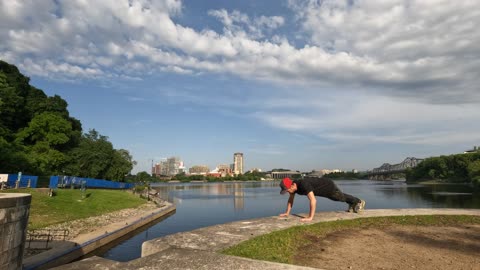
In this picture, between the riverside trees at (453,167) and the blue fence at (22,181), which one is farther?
the riverside trees at (453,167)

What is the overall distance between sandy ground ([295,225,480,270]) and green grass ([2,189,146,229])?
21.7 meters

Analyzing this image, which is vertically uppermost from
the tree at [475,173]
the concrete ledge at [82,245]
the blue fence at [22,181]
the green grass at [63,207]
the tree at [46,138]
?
the tree at [46,138]

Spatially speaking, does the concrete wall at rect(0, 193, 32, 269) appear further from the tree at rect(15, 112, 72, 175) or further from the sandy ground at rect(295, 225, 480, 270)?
the tree at rect(15, 112, 72, 175)

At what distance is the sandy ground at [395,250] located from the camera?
6621 mm

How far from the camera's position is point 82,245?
18453 mm

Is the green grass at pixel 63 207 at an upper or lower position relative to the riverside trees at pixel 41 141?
lower

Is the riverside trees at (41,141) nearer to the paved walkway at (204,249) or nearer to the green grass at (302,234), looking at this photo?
the paved walkway at (204,249)

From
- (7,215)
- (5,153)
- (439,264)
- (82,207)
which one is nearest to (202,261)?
(7,215)

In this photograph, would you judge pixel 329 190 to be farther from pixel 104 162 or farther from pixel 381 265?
pixel 104 162

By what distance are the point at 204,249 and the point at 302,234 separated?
10.8 ft

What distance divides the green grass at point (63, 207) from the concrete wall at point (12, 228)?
17569 mm

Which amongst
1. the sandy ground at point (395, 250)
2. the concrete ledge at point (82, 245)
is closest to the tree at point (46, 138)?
the concrete ledge at point (82, 245)

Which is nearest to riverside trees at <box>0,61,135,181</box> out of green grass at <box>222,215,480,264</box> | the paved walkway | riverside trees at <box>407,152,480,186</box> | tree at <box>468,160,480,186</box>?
the paved walkway

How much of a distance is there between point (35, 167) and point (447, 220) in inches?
1885
